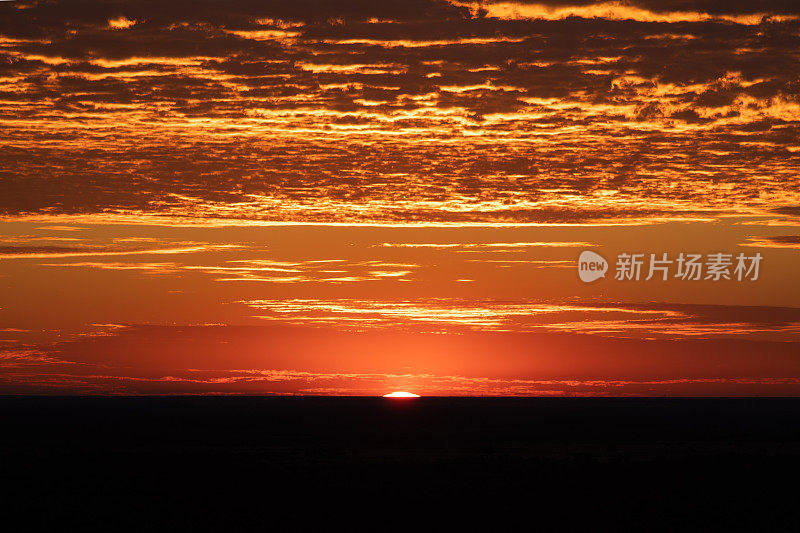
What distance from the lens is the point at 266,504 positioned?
29938mm

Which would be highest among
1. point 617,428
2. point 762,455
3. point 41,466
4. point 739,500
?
point 739,500

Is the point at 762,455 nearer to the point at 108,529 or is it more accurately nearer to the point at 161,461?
the point at 161,461

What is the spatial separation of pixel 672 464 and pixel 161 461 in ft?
72.0


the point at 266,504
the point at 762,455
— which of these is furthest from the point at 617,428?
the point at 266,504

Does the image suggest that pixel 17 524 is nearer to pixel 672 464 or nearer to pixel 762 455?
pixel 672 464

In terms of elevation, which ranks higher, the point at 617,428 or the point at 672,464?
the point at 672,464

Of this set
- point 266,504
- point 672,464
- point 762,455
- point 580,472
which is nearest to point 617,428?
point 762,455

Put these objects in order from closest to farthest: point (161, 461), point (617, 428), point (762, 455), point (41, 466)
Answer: point (41, 466) < point (161, 461) < point (762, 455) < point (617, 428)

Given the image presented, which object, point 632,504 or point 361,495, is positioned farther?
point 361,495

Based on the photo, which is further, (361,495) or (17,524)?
(361,495)

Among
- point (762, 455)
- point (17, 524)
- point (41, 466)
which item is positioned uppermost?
point (17, 524)

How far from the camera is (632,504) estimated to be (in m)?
30.0

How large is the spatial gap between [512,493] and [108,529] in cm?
1265

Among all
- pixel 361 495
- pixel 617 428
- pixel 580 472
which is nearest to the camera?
pixel 361 495
